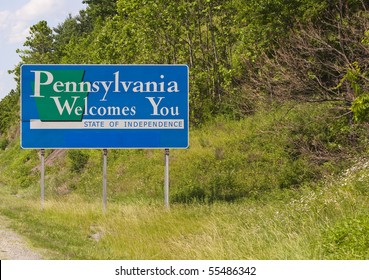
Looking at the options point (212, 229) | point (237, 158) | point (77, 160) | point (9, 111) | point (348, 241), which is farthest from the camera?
point (9, 111)

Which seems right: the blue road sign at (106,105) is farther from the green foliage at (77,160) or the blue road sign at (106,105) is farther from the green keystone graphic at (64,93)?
the green foliage at (77,160)

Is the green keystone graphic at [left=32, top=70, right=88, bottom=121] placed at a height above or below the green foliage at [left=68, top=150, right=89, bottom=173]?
above

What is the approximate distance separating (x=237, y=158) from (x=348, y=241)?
13.5 m

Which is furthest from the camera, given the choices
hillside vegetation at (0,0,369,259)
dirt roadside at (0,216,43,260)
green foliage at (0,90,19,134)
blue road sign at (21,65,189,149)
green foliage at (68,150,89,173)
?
green foliage at (0,90,19,134)

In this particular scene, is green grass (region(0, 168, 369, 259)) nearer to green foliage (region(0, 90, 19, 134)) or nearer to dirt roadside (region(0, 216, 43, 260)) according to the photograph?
dirt roadside (region(0, 216, 43, 260))

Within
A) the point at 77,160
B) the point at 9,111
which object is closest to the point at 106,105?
the point at 77,160

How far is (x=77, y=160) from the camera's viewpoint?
102 ft

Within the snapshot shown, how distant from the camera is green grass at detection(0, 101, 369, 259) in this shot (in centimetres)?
1087

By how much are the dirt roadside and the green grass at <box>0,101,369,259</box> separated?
35cm

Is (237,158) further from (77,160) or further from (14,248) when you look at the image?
(14,248)

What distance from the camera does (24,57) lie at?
57.5 metres

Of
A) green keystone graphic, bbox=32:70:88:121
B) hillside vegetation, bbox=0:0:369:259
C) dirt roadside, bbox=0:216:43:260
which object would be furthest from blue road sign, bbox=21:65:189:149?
dirt roadside, bbox=0:216:43:260

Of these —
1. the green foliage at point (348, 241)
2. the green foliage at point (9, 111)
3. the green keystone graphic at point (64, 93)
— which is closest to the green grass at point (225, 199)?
the green foliage at point (348, 241)

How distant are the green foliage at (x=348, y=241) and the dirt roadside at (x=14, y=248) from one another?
14.8ft
